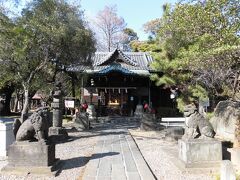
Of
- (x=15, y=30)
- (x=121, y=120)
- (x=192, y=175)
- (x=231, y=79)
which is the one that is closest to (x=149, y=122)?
(x=231, y=79)

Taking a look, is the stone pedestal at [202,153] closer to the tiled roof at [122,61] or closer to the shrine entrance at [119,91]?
the shrine entrance at [119,91]

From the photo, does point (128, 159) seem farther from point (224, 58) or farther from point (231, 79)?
point (231, 79)

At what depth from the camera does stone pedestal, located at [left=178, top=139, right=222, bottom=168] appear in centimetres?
834

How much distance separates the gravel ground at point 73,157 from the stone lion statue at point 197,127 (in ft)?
9.56

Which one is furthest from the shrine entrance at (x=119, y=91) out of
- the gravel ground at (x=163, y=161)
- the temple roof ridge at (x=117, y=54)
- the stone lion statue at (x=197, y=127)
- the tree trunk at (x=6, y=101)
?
the stone lion statue at (x=197, y=127)

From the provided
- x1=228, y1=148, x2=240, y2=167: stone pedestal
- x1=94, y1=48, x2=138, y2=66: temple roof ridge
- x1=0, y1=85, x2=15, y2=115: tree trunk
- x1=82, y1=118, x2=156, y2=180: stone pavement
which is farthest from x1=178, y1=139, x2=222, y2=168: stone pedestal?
x1=0, y1=85, x2=15, y2=115: tree trunk

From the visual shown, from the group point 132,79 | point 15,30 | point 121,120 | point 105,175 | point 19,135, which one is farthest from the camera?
point 132,79

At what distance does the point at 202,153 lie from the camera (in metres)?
8.40

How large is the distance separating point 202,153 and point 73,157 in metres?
3.99

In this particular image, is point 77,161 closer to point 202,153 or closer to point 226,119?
point 202,153

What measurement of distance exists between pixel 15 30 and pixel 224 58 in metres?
7.39

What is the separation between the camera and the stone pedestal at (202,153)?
8.34 metres

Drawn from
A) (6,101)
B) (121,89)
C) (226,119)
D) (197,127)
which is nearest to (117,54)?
(121,89)

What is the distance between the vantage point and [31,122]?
8.34 metres
